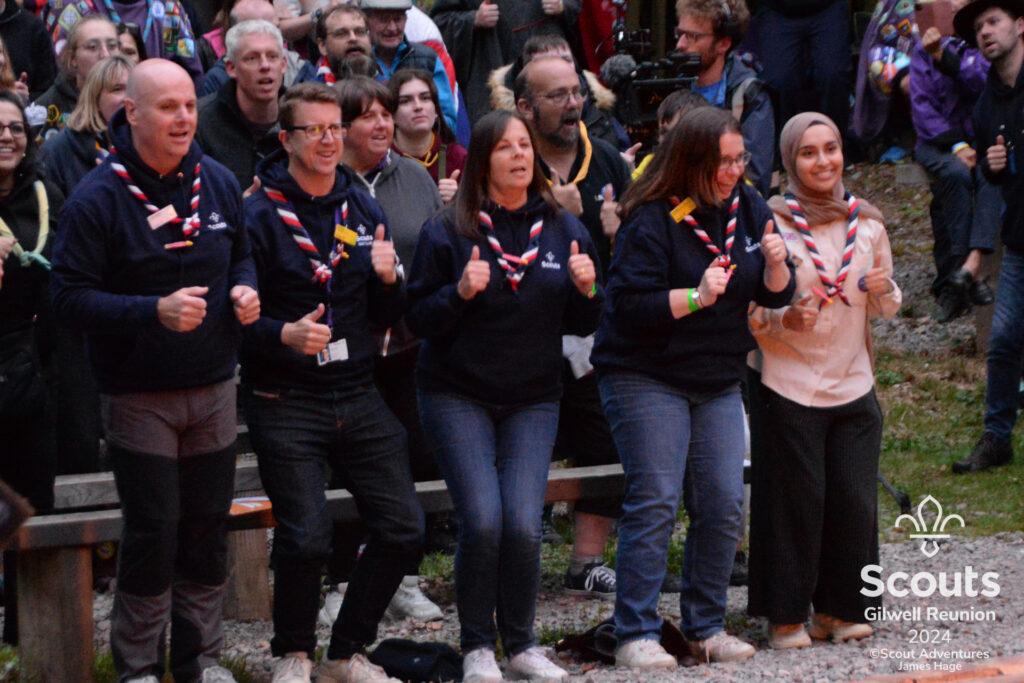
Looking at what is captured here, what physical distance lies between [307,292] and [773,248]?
180 cm

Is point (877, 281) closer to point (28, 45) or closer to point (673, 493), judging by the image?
point (673, 493)

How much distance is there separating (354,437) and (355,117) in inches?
56.4

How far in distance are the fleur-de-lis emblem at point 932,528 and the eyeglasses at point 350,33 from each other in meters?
3.73

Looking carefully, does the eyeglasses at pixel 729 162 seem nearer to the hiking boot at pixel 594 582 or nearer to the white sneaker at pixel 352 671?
the hiking boot at pixel 594 582

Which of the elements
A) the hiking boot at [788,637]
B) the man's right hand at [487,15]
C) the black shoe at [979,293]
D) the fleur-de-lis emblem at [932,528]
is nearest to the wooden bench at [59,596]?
the hiking boot at [788,637]

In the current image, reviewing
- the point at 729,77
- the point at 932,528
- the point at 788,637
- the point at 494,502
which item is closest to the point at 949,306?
the point at 932,528

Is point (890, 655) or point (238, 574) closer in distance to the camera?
point (890, 655)

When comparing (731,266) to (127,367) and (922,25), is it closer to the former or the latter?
(127,367)

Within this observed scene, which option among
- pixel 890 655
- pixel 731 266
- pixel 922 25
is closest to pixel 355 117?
pixel 731 266

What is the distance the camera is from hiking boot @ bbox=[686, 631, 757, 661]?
18.5 feet

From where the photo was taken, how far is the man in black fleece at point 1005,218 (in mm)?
8445

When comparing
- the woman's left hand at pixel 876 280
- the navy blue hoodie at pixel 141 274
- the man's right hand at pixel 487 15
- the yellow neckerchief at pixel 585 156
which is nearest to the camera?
the navy blue hoodie at pixel 141 274

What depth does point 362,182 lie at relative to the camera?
6.03 metres

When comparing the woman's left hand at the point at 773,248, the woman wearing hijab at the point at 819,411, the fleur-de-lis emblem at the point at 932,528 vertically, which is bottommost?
the fleur-de-lis emblem at the point at 932,528
